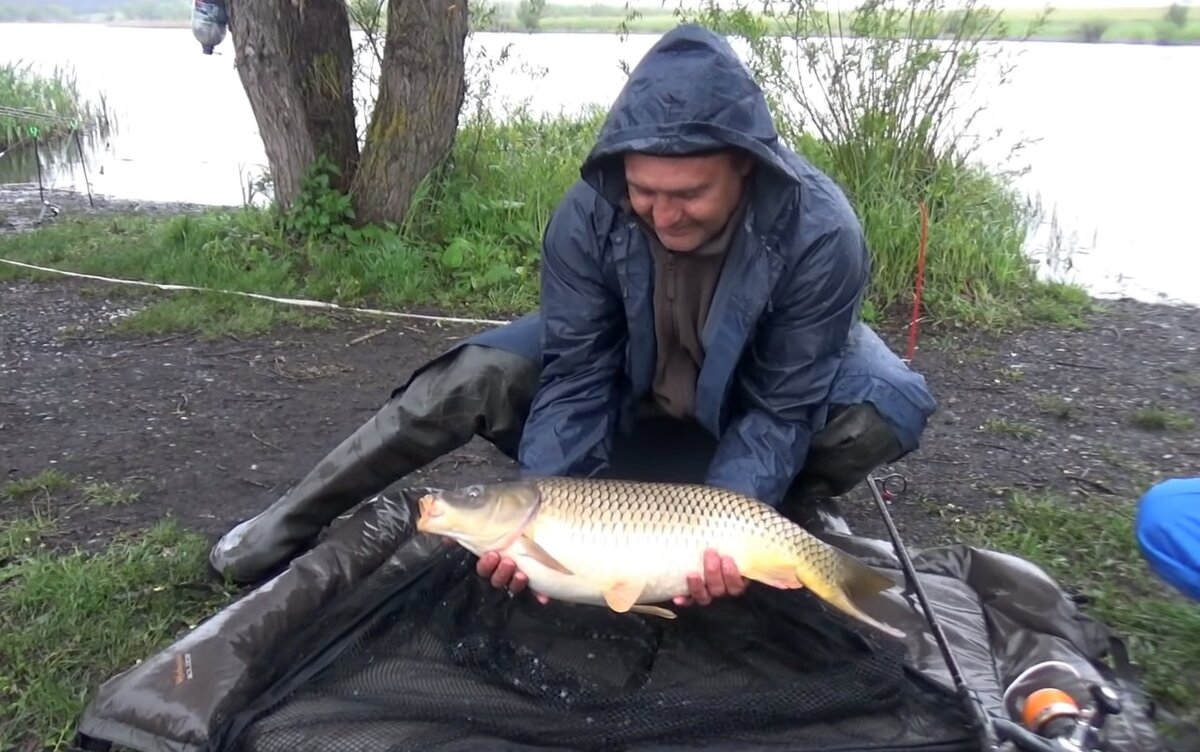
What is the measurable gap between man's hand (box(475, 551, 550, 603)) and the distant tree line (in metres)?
32.7

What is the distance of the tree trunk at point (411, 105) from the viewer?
4055mm

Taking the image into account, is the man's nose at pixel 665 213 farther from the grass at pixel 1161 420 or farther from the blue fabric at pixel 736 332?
the grass at pixel 1161 420

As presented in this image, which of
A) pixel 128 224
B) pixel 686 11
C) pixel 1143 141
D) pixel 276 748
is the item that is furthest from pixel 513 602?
pixel 1143 141

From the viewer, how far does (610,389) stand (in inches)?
77.7

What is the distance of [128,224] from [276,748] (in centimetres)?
449

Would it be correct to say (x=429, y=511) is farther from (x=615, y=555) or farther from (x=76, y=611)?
(x=76, y=611)

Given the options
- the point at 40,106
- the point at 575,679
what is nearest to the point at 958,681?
the point at 575,679

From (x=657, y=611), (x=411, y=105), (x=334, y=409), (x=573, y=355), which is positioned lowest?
(x=334, y=409)

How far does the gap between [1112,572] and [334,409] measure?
2.09 meters

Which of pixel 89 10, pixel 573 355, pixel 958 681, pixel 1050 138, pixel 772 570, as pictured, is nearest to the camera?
pixel 958 681

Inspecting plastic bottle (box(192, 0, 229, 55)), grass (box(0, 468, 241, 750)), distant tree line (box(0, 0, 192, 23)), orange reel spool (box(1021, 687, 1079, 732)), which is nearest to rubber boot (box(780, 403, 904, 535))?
orange reel spool (box(1021, 687, 1079, 732))

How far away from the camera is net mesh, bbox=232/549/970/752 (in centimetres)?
145

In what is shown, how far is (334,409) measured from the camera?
311 centimetres

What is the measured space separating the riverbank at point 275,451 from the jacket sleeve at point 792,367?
658 millimetres
